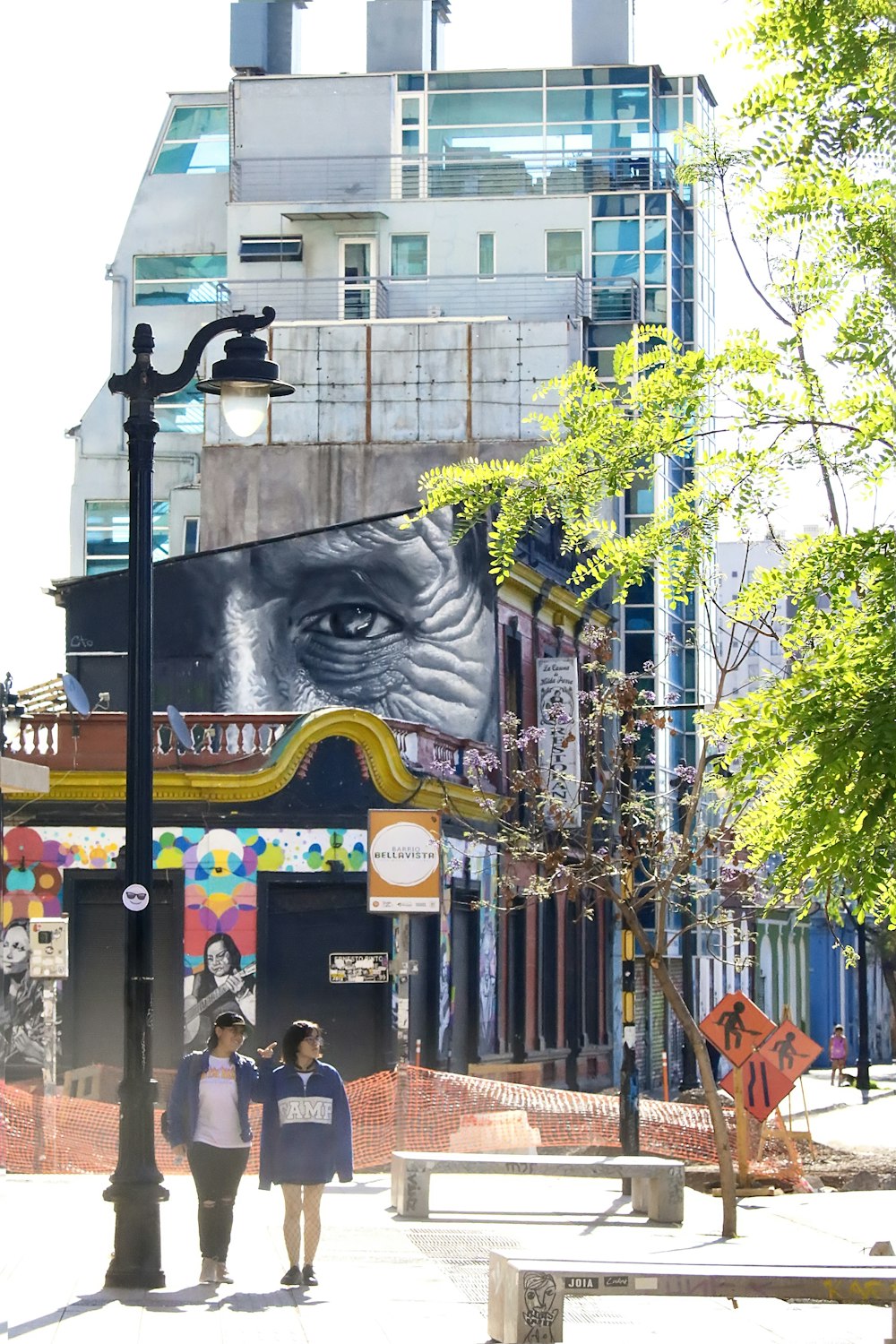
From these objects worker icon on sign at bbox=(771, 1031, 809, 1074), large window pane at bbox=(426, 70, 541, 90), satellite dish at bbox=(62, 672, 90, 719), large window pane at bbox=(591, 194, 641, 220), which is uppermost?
large window pane at bbox=(426, 70, 541, 90)

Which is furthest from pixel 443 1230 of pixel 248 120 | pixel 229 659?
pixel 248 120

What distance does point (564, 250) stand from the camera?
58062mm

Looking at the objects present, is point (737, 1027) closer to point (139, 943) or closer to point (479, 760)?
point (139, 943)

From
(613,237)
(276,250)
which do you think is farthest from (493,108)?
(276,250)

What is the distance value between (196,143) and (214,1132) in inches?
1951

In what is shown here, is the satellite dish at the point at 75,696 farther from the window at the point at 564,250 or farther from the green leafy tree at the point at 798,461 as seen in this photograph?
the window at the point at 564,250

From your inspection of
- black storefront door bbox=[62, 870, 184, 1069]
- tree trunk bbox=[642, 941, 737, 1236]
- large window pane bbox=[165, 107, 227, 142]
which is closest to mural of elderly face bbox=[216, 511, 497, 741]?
black storefront door bbox=[62, 870, 184, 1069]

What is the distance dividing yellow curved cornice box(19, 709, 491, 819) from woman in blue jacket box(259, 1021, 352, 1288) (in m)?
17.0

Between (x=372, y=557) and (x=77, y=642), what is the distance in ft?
17.0

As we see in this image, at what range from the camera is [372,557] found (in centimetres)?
3891

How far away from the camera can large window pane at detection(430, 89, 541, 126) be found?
5912 centimetres

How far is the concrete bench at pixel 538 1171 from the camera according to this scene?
62.6 feet

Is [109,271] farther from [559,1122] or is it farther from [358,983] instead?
[559,1122]

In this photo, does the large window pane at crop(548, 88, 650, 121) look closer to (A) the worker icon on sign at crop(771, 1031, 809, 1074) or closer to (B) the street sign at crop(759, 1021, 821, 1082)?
(B) the street sign at crop(759, 1021, 821, 1082)
